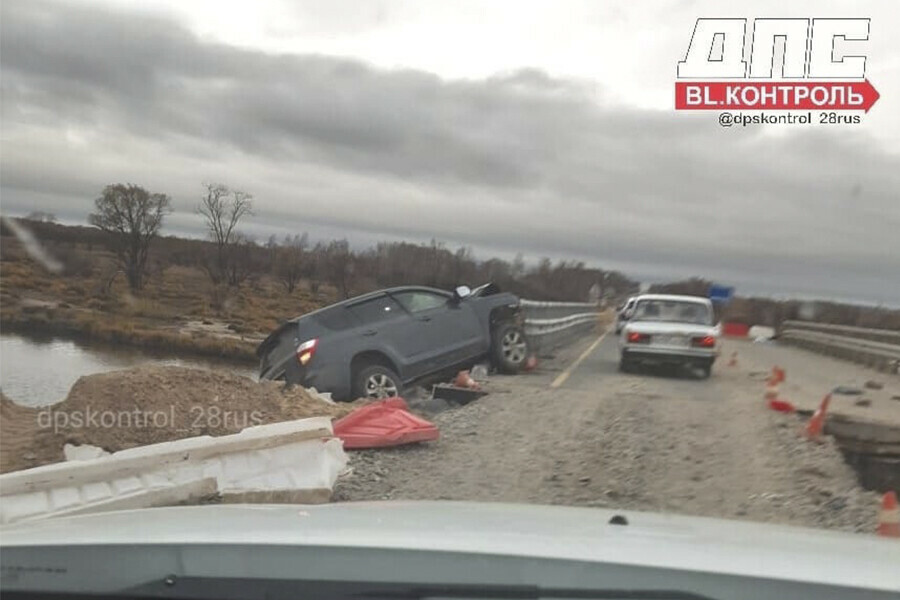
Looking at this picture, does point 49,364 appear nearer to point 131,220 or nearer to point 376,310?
point 131,220

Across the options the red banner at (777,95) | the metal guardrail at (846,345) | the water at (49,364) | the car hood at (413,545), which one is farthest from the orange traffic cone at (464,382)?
the car hood at (413,545)

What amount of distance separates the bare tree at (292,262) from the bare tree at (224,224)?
0.40 meters

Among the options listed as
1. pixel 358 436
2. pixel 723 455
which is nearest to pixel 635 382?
pixel 723 455

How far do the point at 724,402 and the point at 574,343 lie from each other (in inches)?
174

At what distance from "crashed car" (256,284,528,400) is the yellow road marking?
1116 mm

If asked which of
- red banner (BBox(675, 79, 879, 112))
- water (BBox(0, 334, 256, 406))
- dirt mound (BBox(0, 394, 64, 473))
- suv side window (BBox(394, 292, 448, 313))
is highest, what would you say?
red banner (BBox(675, 79, 879, 112))

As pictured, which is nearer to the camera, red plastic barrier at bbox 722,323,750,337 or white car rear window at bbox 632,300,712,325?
red plastic barrier at bbox 722,323,750,337

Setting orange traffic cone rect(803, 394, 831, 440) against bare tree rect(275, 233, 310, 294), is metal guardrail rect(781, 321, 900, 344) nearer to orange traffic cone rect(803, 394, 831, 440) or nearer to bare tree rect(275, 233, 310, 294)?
orange traffic cone rect(803, 394, 831, 440)

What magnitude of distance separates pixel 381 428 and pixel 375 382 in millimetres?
1154

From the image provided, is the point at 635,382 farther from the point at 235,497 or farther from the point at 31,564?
the point at 31,564

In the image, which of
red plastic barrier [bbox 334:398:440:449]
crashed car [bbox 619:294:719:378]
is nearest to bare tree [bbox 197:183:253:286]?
red plastic barrier [bbox 334:398:440:449]

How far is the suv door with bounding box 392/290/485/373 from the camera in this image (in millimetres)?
8594

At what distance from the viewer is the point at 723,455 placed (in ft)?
22.2

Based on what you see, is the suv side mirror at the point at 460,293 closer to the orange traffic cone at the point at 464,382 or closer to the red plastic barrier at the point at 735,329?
the orange traffic cone at the point at 464,382
